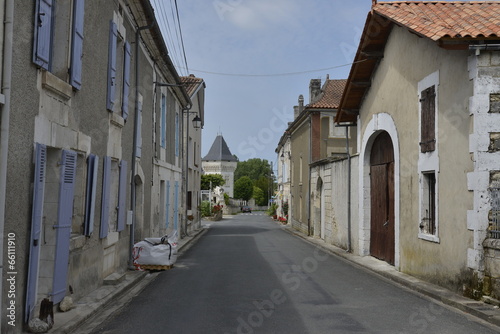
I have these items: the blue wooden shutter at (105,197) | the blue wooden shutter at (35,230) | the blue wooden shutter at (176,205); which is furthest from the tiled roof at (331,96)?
the blue wooden shutter at (35,230)

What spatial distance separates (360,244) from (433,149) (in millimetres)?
5568

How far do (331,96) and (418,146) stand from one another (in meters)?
17.7

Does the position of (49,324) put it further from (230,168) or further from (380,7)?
(230,168)

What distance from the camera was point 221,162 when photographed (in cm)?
8656

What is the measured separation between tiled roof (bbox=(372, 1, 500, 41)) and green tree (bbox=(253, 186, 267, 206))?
274ft

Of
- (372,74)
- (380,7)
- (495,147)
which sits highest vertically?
(380,7)

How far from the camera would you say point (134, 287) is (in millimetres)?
9422

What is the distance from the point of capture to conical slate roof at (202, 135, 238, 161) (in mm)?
87625

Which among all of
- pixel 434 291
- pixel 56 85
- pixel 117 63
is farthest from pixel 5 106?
pixel 434 291

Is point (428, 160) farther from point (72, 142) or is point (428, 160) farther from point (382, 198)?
point (72, 142)

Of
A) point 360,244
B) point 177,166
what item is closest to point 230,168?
point 177,166

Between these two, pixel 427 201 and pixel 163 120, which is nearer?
pixel 427 201

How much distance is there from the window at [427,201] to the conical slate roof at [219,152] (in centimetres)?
7720

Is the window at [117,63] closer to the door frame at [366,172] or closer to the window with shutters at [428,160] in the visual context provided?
the window with shutters at [428,160]
